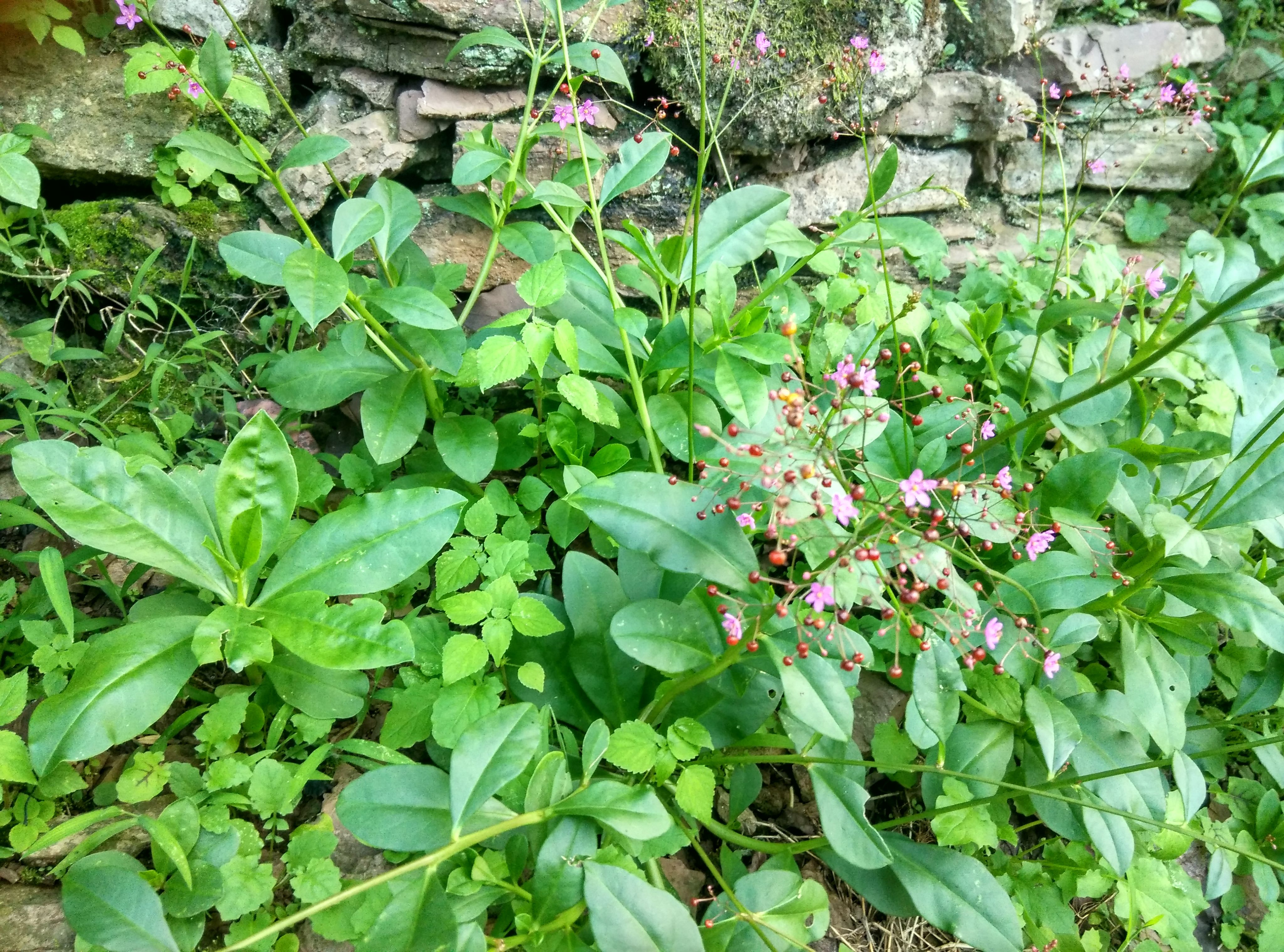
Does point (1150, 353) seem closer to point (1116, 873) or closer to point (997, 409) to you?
point (997, 409)

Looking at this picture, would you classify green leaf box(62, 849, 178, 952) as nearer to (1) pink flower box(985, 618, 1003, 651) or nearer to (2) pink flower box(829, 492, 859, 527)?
(2) pink flower box(829, 492, 859, 527)

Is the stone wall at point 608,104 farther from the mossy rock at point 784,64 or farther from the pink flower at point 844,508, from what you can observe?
the pink flower at point 844,508

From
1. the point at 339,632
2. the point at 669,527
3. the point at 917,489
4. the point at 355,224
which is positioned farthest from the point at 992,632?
the point at 355,224

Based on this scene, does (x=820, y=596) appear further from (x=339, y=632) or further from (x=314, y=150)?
(x=314, y=150)

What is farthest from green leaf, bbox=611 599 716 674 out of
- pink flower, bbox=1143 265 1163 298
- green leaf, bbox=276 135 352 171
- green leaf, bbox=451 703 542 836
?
pink flower, bbox=1143 265 1163 298

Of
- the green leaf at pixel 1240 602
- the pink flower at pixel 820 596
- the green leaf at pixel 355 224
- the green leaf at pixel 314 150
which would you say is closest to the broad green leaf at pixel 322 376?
the green leaf at pixel 355 224

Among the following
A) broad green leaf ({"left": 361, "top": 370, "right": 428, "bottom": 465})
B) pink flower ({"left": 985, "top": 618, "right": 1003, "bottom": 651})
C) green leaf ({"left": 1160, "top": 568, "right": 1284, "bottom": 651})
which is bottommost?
broad green leaf ({"left": 361, "top": 370, "right": 428, "bottom": 465})

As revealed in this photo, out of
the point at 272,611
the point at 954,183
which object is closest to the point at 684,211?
the point at 954,183

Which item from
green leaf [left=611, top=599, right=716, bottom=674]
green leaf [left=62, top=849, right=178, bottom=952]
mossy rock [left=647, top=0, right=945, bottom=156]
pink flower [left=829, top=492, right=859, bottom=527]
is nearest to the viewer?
pink flower [left=829, top=492, right=859, bottom=527]

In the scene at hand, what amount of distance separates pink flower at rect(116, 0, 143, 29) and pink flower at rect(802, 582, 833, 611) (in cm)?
204

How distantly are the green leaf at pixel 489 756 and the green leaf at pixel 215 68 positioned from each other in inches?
56.3

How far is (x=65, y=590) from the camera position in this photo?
171 cm

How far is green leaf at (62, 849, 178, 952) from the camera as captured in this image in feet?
4.15

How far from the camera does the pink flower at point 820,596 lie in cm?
123
